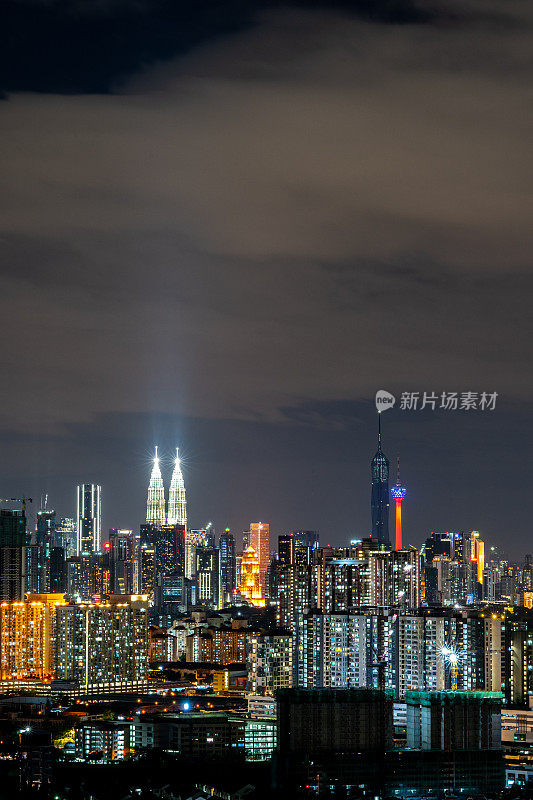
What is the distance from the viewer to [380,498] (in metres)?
37.3

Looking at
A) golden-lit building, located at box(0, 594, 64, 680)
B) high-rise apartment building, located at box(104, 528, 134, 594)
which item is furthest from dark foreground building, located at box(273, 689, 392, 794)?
high-rise apartment building, located at box(104, 528, 134, 594)

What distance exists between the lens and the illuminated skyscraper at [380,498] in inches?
1441

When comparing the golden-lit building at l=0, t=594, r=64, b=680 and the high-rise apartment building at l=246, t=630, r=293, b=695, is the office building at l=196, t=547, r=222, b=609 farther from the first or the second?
the high-rise apartment building at l=246, t=630, r=293, b=695

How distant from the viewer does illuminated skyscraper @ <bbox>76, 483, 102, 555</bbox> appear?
40.3m

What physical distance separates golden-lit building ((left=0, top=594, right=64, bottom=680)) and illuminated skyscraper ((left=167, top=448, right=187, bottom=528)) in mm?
13486

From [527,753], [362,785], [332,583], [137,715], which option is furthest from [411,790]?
[332,583]

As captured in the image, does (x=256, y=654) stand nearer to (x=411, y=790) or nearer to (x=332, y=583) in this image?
(x=332, y=583)

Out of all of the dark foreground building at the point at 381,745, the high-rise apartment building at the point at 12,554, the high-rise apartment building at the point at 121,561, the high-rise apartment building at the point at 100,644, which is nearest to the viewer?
the dark foreground building at the point at 381,745

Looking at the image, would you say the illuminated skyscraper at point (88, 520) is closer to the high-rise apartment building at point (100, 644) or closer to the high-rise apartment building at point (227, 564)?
the high-rise apartment building at point (227, 564)

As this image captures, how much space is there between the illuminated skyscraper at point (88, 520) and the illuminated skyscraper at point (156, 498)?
4.38ft

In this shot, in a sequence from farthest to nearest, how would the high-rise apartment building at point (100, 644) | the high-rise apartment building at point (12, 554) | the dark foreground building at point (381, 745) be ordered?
the high-rise apartment building at point (12, 554)
the high-rise apartment building at point (100, 644)
the dark foreground building at point (381, 745)

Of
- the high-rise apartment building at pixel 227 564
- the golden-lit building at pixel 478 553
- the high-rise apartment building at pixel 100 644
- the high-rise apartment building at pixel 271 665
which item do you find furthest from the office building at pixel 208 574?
the high-rise apartment building at pixel 271 665

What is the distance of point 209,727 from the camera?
1933cm

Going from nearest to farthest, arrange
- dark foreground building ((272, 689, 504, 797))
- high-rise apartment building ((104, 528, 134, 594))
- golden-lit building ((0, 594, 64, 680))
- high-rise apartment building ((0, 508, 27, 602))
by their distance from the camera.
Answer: dark foreground building ((272, 689, 504, 797)) → golden-lit building ((0, 594, 64, 680)) → high-rise apartment building ((0, 508, 27, 602)) → high-rise apartment building ((104, 528, 134, 594))
